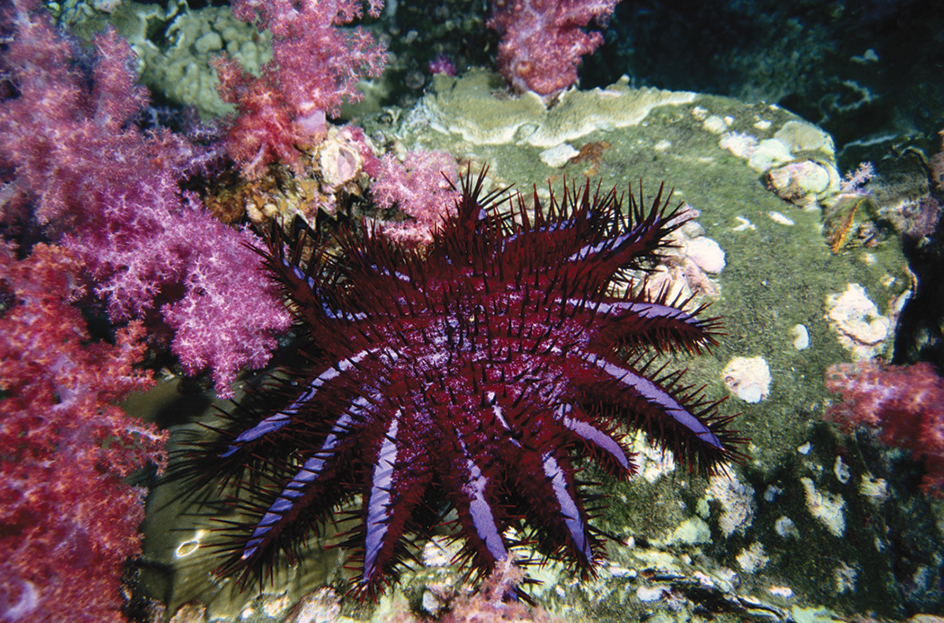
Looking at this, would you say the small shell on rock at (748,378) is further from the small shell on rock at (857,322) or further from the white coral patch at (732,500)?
the small shell on rock at (857,322)

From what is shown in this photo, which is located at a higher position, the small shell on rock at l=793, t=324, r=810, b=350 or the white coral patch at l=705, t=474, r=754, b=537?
the small shell on rock at l=793, t=324, r=810, b=350

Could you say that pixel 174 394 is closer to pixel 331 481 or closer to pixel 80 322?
pixel 80 322

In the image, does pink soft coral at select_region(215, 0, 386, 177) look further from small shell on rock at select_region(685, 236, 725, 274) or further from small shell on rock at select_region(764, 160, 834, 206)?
small shell on rock at select_region(764, 160, 834, 206)

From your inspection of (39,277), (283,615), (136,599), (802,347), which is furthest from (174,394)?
(802,347)

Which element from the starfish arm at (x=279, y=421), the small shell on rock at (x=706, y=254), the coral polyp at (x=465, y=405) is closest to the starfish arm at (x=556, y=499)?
the coral polyp at (x=465, y=405)

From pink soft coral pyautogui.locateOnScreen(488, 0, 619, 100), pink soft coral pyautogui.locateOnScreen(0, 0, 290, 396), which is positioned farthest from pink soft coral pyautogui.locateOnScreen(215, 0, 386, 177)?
pink soft coral pyautogui.locateOnScreen(488, 0, 619, 100)

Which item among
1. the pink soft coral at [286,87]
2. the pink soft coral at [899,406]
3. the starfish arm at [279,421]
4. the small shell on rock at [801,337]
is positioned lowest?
the starfish arm at [279,421]

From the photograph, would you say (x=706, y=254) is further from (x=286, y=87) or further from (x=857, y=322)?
(x=286, y=87)
